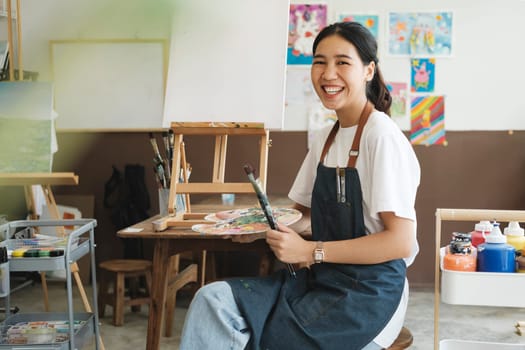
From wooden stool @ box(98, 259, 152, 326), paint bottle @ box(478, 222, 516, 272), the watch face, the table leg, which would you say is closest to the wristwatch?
the watch face

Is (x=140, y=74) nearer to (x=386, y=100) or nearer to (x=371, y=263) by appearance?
(x=386, y=100)

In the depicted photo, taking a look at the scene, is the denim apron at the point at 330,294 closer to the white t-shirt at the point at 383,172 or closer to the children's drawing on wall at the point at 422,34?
the white t-shirt at the point at 383,172

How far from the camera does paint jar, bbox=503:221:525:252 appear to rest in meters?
1.59

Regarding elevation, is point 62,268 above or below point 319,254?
below

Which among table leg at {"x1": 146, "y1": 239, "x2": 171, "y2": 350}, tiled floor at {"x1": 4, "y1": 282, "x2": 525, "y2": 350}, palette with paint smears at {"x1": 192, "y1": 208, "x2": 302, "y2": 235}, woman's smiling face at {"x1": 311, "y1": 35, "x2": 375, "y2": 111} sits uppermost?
woman's smiling face at {"x1": 311, "y1": 35, "x2": 375, "y2": 111}

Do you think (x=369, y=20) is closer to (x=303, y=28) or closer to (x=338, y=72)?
(x=303, y=28)

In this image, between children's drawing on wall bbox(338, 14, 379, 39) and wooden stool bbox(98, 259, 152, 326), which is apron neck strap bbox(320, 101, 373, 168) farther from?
children's drawing on wall bbox(338, 14, 379, 39)

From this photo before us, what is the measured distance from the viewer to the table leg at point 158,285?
2.11 m

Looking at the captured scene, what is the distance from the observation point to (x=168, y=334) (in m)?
2.99

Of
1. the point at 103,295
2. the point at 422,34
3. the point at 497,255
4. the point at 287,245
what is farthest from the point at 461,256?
the point at 422,34

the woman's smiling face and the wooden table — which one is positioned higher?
the woman's smiling face

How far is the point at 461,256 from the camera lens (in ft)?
5.05

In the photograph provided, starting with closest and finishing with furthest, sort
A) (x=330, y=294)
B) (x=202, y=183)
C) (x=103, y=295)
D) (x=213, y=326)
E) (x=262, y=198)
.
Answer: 1. (x=262, y=198)
2. (x=213, y=326)
3. (x=330, y=294)
4. (x=202, y=183)
5. (x=103, y=295)

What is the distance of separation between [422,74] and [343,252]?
2.63 meters
